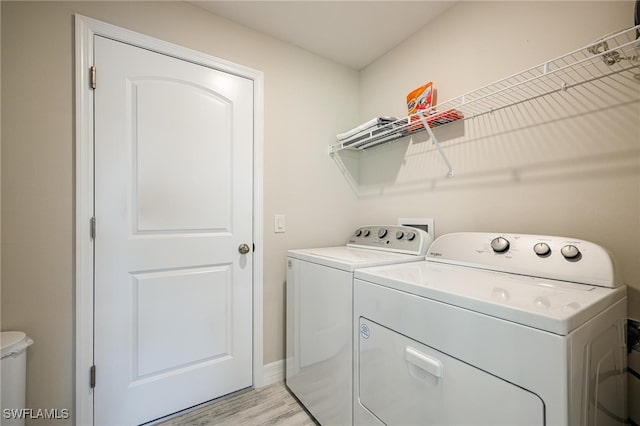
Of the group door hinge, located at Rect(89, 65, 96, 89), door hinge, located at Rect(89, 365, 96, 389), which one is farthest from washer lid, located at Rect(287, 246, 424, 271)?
door hinge, located at Rect(89, 65, 96, 89)

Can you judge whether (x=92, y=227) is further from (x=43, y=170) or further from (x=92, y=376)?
(x=92, y=376)

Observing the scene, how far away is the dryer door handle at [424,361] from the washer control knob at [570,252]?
0.63 meters

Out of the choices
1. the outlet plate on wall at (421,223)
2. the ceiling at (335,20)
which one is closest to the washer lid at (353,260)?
the outlet plate on wall at (421,223)

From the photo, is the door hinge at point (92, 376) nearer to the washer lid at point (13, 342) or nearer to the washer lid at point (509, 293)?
the washer lid at point (13, 342)

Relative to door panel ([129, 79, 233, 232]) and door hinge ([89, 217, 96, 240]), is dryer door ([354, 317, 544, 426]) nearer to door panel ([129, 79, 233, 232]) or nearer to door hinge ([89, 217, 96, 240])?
door panel ([129, 79, 233, 232])

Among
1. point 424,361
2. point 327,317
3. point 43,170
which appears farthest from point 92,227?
point 424,361

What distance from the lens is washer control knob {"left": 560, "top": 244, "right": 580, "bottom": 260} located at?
37.6 inches

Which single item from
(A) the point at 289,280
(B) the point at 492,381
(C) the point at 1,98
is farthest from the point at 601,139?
(C) the point at 1,98

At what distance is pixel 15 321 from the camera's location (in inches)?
46.3

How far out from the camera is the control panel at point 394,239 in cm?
151

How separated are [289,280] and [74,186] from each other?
123 centimetres

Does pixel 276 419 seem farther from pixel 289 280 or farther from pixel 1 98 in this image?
pixel 1 98

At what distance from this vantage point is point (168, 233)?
153cm

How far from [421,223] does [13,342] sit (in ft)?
6.80
